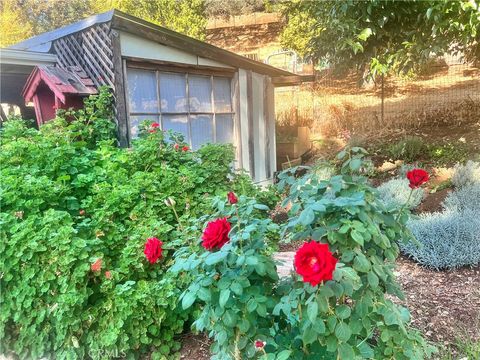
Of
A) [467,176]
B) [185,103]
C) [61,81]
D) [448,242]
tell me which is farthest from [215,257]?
[467,176]

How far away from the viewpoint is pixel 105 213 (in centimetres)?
209

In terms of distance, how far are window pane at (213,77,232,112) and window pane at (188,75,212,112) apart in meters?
0.13

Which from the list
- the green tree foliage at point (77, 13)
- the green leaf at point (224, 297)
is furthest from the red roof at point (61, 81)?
the green tree foliage at point (77, 13)

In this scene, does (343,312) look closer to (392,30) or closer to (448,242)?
(448,242)

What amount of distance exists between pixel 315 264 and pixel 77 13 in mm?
14082

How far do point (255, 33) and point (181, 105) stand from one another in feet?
39.3

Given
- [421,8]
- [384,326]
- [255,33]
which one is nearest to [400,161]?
[421,8]

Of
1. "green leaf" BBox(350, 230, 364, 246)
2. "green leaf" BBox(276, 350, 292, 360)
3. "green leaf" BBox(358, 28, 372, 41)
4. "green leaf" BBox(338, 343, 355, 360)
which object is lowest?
"green leaf" BBox(276, 350, 292, 360)

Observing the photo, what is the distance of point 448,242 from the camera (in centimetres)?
282

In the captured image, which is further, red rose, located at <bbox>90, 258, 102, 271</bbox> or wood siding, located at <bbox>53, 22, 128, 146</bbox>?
wood siding, located at <bbox>53, 22, 128, 146</bbox>

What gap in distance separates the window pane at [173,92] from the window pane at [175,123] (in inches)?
3.5

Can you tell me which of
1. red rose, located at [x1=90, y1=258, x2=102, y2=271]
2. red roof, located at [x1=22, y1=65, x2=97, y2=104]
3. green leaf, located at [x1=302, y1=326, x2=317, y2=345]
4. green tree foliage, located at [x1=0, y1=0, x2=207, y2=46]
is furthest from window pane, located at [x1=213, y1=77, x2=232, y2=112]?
green tree foliage, located at [x1=0, y1=0, x2=207, y2=46]

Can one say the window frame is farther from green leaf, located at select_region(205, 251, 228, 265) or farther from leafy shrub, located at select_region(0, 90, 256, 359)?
green leaf, located at select_region(205, 251, 228, 265)

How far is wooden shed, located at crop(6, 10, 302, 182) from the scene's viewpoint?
3.90 meters
